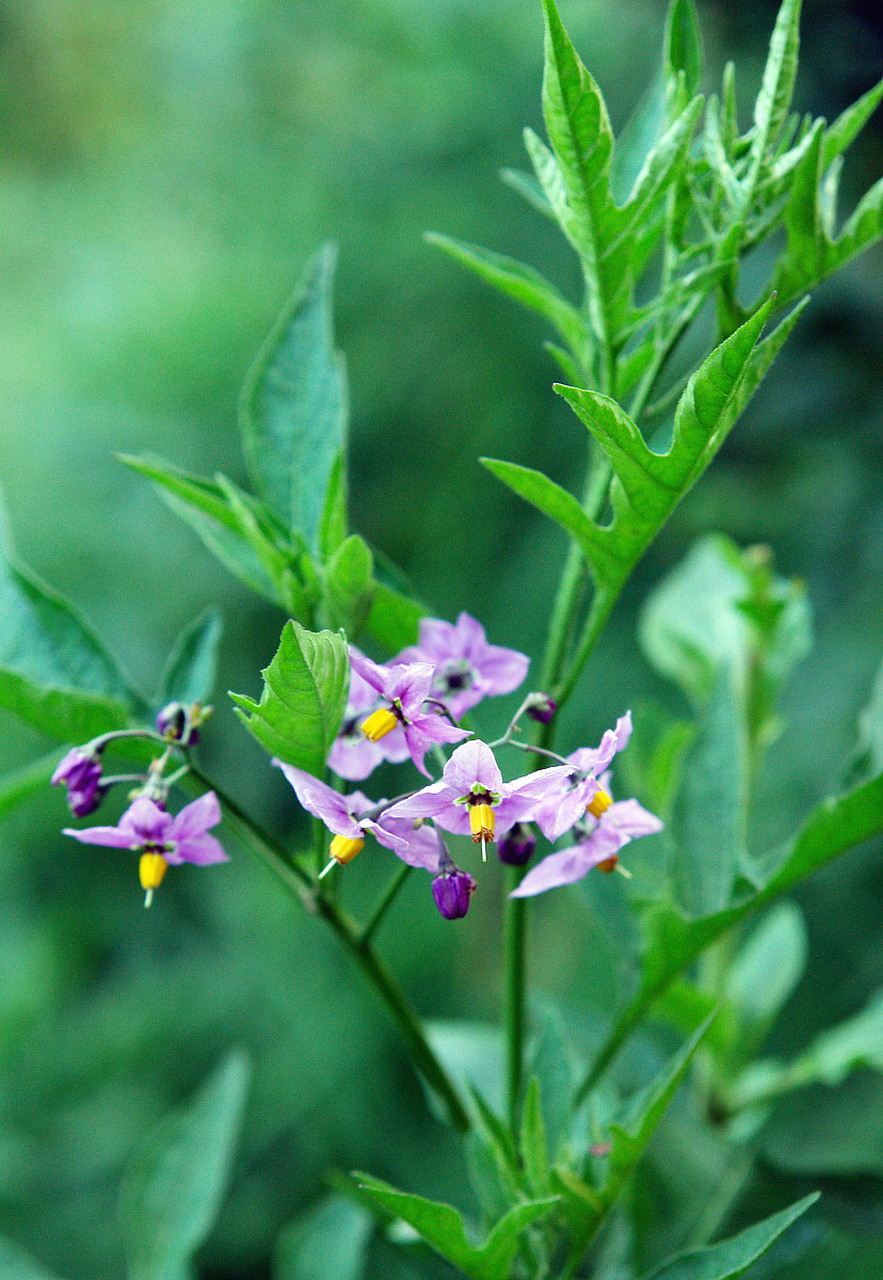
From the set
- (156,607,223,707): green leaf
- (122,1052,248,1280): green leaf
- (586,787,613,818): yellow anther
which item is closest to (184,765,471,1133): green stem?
(156,607,223,707): green leaf

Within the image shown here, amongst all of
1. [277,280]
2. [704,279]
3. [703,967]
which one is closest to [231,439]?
Answer: [277,280]

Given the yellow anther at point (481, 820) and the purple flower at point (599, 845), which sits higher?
the yellow anther at point (481, 820)

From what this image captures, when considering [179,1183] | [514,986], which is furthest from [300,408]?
[179,1183]

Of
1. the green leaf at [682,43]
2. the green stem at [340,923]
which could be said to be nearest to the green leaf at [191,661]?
the green stem at [340,923]

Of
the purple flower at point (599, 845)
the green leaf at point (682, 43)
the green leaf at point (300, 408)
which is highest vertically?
the green leaf at point (682, 43)

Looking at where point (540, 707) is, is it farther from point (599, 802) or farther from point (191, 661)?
point (191, 661)

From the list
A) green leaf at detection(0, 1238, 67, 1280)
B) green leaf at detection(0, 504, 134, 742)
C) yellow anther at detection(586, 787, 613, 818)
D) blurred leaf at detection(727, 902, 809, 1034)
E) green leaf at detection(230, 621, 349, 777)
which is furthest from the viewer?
blurred leaf at detection(727, 902, 809, 1034)

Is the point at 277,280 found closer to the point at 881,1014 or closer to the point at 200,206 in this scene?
the point at 200,206

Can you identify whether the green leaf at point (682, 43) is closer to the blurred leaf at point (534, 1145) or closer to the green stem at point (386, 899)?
the green stem at point (386, 899)

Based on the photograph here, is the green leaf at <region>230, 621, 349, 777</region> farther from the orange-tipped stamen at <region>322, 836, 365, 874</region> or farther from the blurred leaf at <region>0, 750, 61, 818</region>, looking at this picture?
the blurred leaf at <region>0, 750, 61, 818</region>
